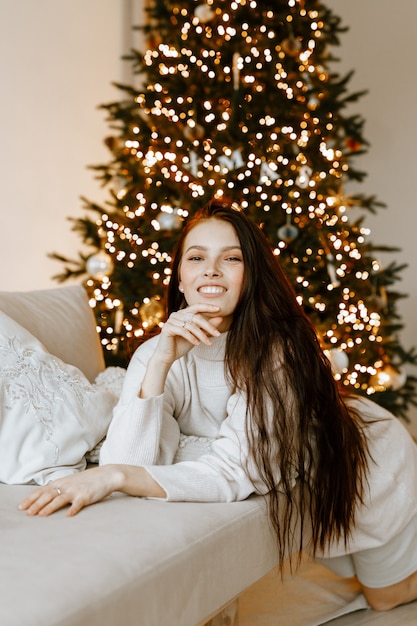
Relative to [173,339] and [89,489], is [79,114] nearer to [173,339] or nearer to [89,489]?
[173,339]

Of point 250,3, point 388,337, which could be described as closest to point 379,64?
point 250,3

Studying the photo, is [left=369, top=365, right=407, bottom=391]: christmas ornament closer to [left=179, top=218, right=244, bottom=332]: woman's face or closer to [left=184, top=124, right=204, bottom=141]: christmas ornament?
[left=184, top=124, right=204, bottom=141]: christmas ornament

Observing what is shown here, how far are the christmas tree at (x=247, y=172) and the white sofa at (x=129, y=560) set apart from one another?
181 centimetres

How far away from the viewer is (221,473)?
164cm

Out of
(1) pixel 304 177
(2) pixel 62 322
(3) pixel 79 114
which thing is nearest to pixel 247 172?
(1) pixel 304 177

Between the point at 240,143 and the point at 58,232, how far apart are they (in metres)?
1.38

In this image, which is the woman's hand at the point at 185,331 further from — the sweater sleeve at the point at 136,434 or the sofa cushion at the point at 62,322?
the sofa cushion at the point at 62,322

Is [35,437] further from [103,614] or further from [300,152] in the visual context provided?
[300,152]

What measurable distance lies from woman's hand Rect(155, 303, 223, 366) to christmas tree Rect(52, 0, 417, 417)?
1557 mm

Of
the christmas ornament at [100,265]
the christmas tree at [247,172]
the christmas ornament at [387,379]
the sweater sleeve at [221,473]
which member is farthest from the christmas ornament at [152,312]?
the sweater sleeve at [221,473]

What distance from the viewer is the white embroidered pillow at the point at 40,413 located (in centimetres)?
172

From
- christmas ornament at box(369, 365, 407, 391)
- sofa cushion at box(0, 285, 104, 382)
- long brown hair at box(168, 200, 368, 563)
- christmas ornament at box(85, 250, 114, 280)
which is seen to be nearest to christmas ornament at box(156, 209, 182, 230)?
christmas ornament at box(85, 250, 114, 280)

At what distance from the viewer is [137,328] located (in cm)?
345

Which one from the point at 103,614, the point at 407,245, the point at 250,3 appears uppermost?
the point at 250,3
